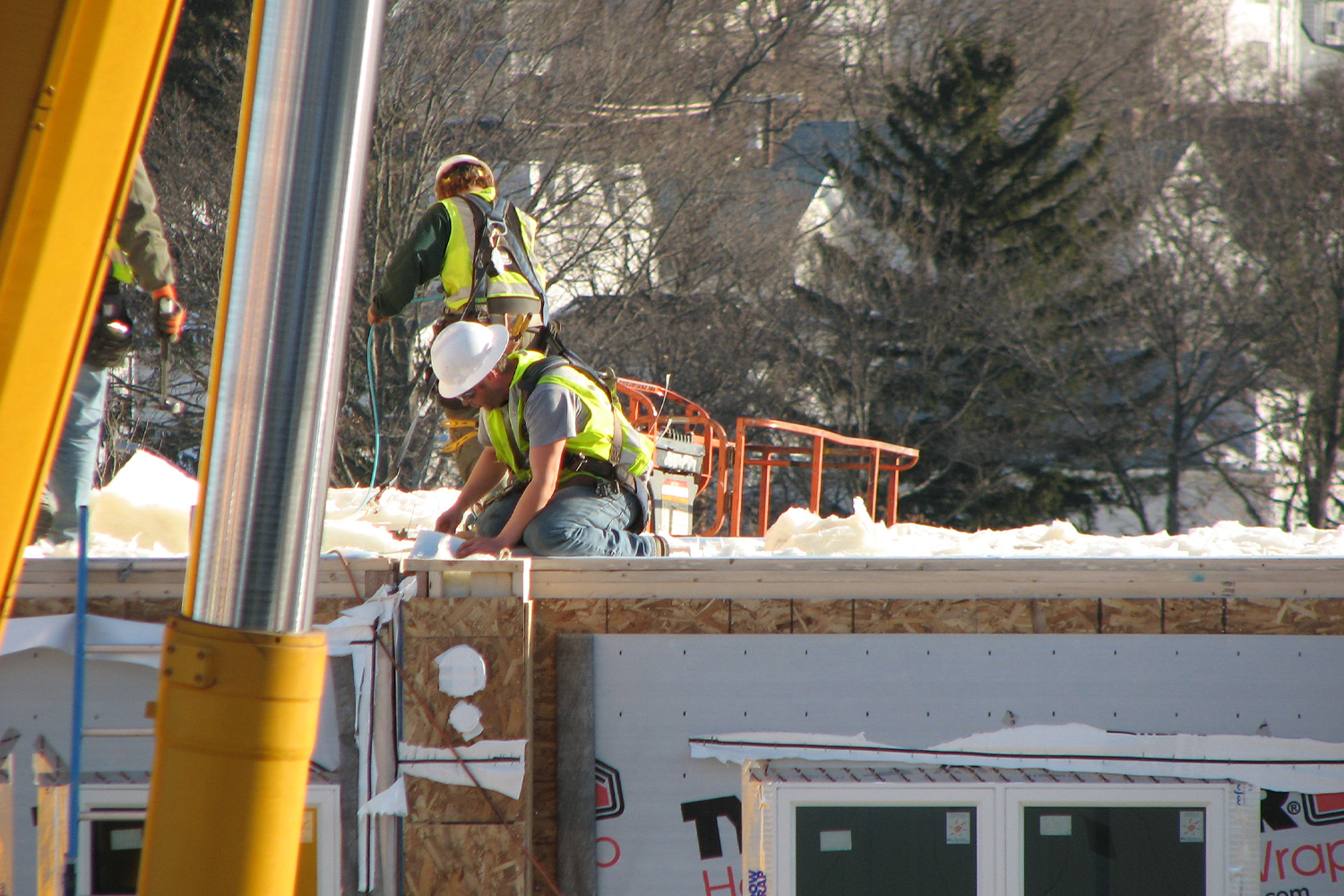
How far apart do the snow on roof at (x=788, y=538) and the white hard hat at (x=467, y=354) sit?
686 mm

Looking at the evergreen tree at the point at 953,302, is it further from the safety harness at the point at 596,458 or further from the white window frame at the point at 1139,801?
the white window frame at the point at 1139,801

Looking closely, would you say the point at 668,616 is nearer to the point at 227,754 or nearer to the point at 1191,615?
the point at 1191,615

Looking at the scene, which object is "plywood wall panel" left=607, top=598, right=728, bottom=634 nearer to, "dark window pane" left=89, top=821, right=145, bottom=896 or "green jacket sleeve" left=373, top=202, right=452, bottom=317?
"dark window pane" left=89, top=821, right=145, bottom=896

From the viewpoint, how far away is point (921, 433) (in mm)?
22828

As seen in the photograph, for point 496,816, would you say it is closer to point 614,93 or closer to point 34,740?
point 34,740

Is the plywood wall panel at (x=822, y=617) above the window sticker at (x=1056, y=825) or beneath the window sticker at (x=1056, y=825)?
above

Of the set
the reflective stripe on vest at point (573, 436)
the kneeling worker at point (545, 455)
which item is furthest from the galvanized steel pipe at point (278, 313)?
the reflective stripe on vest at point (573, 436)

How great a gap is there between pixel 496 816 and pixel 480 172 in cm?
341

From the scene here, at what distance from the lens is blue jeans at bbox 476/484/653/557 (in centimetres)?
436

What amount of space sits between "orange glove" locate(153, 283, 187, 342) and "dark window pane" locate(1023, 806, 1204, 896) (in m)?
3.58

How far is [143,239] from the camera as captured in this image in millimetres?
4691

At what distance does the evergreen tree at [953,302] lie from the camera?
22750 mm

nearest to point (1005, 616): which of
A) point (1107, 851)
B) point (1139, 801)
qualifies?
point (1139, 801)

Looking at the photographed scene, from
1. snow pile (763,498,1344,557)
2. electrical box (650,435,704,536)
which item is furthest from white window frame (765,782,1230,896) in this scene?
electrical box (650,435,704,536)
